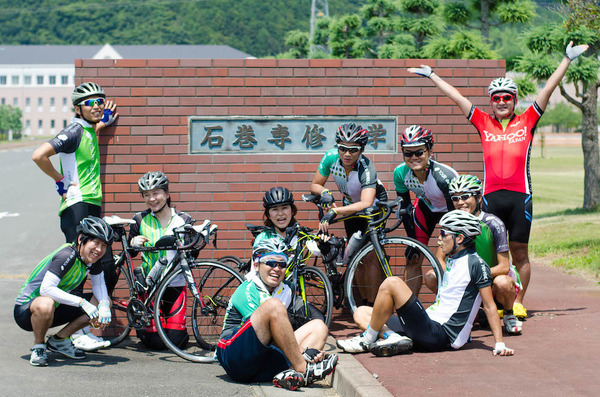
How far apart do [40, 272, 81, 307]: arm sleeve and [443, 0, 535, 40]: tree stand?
16936 millimetres

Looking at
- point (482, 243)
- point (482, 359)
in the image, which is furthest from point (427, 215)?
point (482, 359)

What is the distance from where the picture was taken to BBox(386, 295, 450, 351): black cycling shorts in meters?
6.09

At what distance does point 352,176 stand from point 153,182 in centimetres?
186

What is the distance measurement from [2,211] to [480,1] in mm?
14437

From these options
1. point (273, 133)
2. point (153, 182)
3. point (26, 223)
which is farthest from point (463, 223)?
point (26, 223)

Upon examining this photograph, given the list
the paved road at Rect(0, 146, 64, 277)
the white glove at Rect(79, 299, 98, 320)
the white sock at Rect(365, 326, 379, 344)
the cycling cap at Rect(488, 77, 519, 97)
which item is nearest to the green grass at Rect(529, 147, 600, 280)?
the cycling cap at Rect(488, 77, 519, 97)

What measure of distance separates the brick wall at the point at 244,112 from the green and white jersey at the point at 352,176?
1.53 feet

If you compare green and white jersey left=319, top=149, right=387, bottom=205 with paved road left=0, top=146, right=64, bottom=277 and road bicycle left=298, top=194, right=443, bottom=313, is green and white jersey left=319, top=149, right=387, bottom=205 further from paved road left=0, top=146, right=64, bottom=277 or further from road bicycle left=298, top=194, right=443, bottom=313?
paved road left=0, top=146, right=64, bottom=277

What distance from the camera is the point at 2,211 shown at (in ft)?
67.2

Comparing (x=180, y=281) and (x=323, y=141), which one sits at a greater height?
(x=323, y=141)

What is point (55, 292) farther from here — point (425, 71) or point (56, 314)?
point (425, 71)

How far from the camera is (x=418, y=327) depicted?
618 cm

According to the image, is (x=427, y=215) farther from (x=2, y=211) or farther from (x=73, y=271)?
(x=2, y=211)

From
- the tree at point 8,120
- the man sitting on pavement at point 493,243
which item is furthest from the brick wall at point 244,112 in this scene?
the tree at point 8,120
